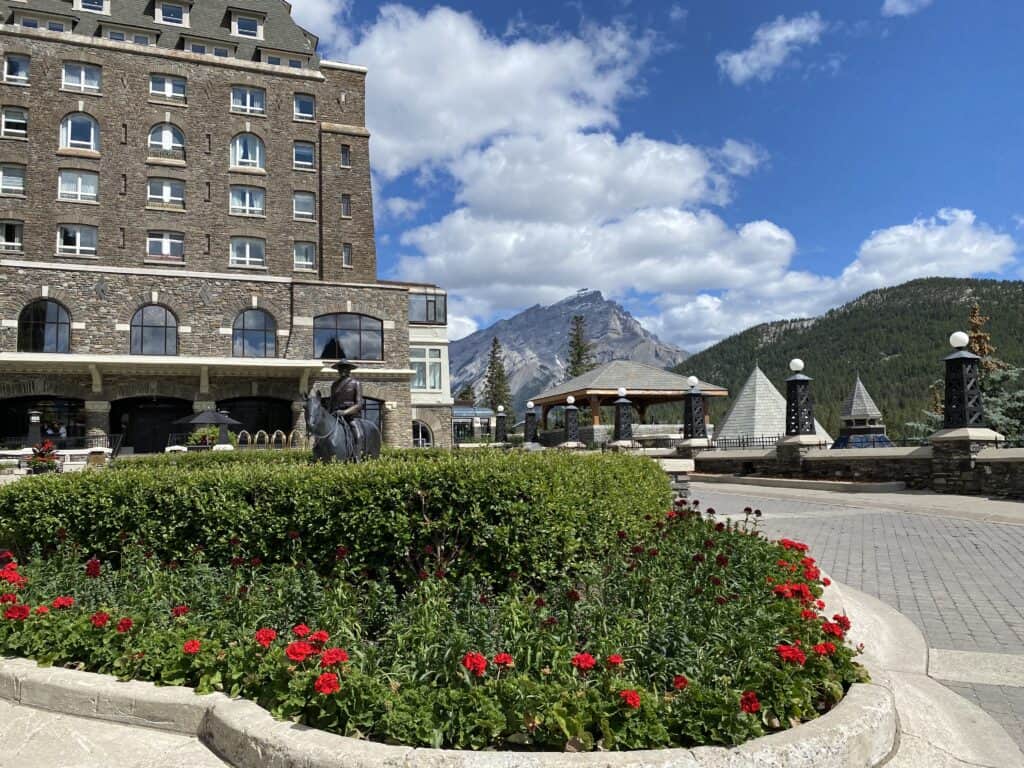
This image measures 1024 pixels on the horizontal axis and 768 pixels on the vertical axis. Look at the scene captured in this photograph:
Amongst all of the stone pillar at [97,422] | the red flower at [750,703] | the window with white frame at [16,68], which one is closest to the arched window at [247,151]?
the window with white frame at [16,68]

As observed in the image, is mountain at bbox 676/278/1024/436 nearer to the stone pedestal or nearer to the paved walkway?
the stone pedestal

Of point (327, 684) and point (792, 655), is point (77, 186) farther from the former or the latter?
point (792, 655)

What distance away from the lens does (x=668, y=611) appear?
471 cm

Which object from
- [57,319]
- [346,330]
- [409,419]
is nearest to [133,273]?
[57,319]

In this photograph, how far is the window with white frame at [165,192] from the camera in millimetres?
32875

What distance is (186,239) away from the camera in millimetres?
33031

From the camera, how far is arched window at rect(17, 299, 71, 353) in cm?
2838

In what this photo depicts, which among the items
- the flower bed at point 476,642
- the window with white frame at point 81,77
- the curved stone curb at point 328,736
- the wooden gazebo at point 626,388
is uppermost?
the window with white frame at point 81,77

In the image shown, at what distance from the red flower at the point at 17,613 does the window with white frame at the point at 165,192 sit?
33.1 meters

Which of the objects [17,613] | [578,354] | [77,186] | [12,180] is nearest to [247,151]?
[77,186]

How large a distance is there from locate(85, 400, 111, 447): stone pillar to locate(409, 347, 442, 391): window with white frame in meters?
15.4

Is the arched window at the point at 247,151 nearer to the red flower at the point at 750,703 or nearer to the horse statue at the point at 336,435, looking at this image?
the horse statue at the point at 336,435

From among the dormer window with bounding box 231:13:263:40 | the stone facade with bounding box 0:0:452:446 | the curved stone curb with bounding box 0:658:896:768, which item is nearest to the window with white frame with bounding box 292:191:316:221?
the stone facade with bounding box 0:0:452:446

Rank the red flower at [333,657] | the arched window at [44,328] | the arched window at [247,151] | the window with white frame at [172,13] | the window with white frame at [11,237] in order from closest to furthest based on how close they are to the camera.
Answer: the red flower at [333,657] < the arched window at [44,328] < the window with white frame at [11,237] < the arched window at [247,151] < the window with white frame at [172,13]
